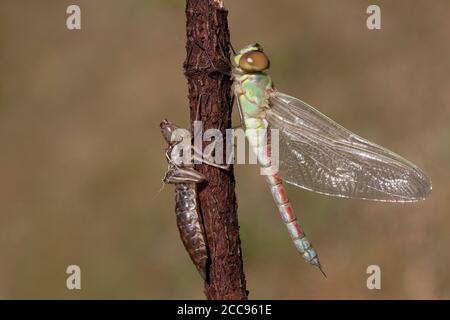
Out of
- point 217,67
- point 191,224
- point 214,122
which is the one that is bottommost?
point 191,224

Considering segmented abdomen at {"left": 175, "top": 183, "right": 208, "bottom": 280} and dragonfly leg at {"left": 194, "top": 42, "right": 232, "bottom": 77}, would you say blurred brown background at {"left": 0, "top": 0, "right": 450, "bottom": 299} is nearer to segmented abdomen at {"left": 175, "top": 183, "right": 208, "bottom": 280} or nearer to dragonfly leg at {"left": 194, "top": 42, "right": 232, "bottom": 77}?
segmented abdomen at {"left": 175, "top": 183, "right": 208, "bottom": 280}

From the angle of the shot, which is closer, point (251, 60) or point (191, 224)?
point (191, 224)

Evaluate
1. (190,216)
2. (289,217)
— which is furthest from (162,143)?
(190,216)

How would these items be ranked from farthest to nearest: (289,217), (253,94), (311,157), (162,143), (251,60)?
(162,143) → (311,157) → (289,217) → (253,94) → (251,60)

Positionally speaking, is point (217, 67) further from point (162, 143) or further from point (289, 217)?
point (162, 143)

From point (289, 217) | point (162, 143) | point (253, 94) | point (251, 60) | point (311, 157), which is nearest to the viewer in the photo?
point (251, 60)

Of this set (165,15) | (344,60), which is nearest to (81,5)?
(165,15)
